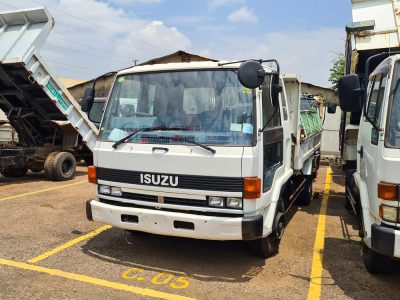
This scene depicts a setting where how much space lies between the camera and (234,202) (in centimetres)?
385

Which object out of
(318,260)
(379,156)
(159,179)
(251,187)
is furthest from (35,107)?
(379,156)

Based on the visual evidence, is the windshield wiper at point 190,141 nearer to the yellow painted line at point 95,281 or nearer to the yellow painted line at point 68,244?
the yellow painted line at point 95,281

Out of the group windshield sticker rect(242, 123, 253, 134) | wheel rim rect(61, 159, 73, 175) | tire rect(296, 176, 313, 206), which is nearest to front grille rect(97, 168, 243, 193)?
windshield sticker rect(242, 123, 253, 134)

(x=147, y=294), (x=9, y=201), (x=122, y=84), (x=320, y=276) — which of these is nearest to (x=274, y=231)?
(x=320, y=276)

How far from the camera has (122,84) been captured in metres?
4.66

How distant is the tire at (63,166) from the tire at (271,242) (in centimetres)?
646

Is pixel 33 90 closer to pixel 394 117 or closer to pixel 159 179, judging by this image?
pixel 159 179

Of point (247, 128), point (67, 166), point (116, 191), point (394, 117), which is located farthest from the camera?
point (67, 166)

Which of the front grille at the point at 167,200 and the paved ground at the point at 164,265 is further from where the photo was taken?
the front grille at the point at 167,200

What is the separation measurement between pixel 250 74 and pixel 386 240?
1891 millimetres

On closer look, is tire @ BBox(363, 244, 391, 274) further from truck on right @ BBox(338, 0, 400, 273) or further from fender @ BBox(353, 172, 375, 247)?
fender @ BBox(353, 172, 375, 247)

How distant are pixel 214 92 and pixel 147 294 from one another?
2.13 m

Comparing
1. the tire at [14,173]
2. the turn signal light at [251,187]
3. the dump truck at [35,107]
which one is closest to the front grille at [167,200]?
the turn signal light at [251,187]

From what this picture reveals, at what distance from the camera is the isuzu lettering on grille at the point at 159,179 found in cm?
401
